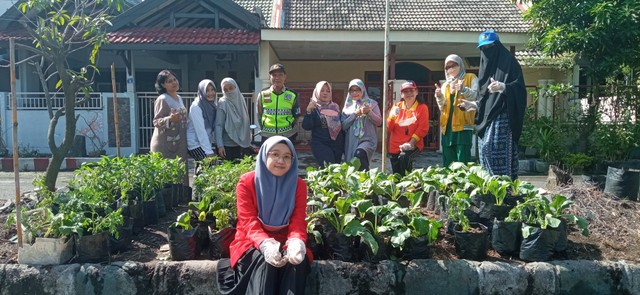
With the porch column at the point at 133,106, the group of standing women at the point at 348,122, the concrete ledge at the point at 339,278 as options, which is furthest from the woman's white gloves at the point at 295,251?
the porch column at the point at 133,106

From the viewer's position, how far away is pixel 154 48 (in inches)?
422

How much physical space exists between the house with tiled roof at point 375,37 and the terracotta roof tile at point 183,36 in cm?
51

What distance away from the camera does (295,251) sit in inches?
115

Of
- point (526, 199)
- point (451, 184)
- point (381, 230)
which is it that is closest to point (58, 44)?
point (381, 230)

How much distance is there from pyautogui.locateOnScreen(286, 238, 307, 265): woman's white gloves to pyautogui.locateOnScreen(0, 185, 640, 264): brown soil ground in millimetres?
1183

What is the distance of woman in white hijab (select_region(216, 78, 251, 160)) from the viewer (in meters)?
5.66

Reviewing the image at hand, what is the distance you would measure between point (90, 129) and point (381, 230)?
964 centimetres

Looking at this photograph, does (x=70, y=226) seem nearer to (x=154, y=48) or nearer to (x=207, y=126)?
(x=207, y=126)

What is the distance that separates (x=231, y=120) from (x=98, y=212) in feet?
7.03

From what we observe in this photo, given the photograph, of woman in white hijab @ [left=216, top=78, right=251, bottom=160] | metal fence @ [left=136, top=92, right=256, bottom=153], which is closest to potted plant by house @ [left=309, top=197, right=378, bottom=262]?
woman in white hijab @ [left=216, top=78, right=251, bottom=160]

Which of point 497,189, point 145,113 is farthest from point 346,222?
point 145,113

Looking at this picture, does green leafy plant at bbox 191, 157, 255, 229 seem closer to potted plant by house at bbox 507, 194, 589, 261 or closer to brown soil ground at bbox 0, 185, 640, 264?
brown soil ground at bbox 0, 185, 640, 264

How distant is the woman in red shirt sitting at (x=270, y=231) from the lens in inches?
116

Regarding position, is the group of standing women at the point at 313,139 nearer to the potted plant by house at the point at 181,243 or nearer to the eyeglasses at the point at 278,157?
the eyeglasses at the point at 278,157
